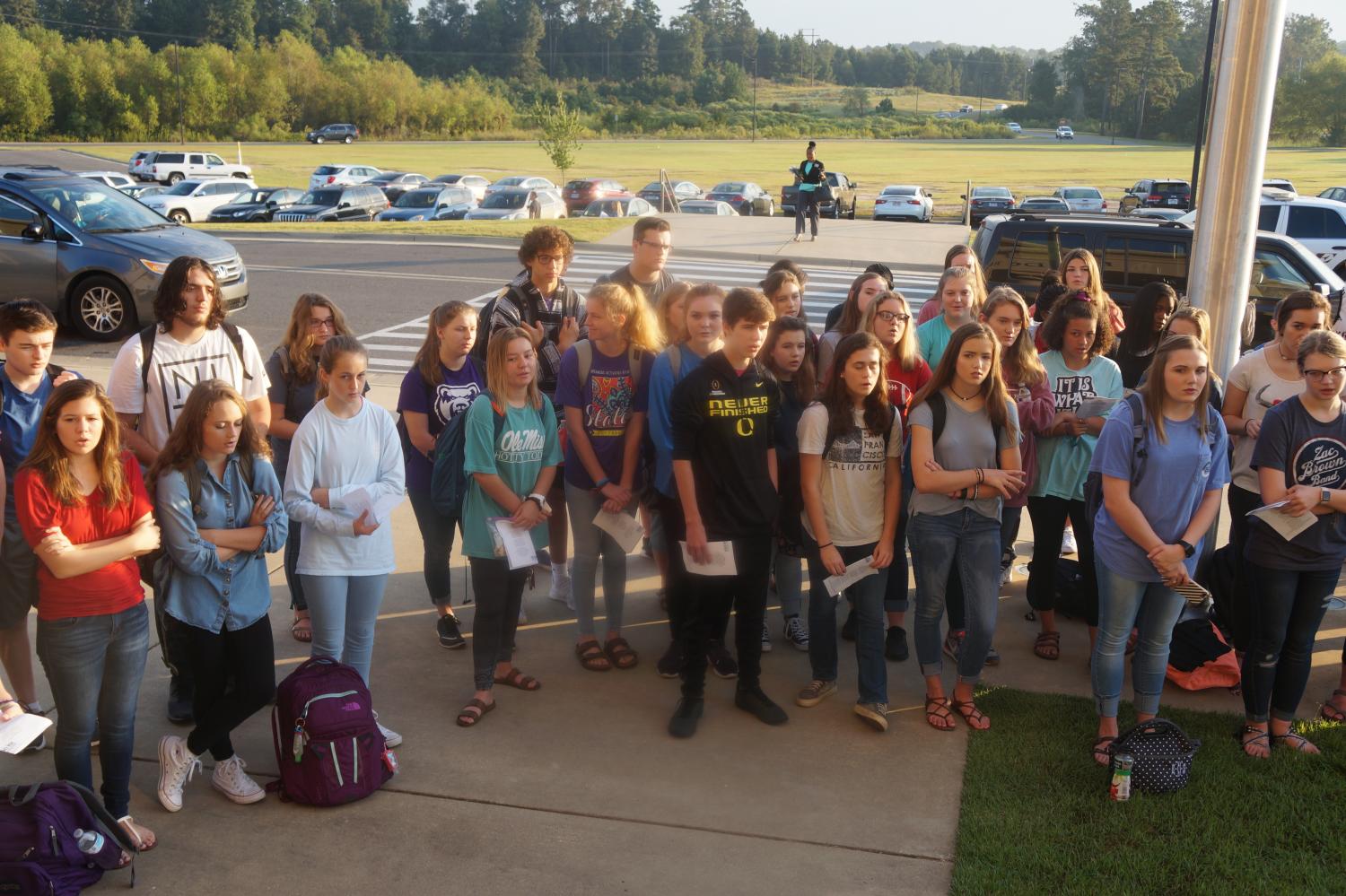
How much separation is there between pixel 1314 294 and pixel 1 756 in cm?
658

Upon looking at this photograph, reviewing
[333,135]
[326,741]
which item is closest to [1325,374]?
[326,741]

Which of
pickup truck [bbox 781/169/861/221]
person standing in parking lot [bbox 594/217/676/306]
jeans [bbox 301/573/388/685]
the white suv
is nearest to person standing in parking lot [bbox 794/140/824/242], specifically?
pickup truck [bbox 781/169/861/221]

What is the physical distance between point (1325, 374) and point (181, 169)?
5780cm

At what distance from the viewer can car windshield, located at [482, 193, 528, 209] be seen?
33.6 meters

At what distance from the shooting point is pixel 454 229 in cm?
2580

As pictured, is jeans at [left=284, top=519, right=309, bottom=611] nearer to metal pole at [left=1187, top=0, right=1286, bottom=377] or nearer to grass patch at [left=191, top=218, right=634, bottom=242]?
metal pole at [left=1187, top=0, right=1286, bottom=377]

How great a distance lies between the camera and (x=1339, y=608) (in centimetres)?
680

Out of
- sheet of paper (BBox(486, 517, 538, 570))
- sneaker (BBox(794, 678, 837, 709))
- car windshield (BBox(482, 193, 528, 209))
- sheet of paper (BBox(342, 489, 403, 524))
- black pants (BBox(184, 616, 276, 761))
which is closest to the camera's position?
black pants (BBox(184, 616, 276, 761))

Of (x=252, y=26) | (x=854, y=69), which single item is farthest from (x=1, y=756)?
(x=854, y=69)

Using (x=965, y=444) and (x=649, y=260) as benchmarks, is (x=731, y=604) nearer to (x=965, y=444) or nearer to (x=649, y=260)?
(x=965, y=444)

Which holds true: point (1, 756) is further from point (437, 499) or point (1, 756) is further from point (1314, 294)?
point (1314, 294)

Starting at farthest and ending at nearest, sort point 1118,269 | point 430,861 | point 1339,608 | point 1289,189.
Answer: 1. point 1289,189
2. point 1118,269
3. point 1339,608
4. point 430,861

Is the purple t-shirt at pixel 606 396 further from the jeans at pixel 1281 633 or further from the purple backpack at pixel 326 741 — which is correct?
the jeans at pixel 1281 633

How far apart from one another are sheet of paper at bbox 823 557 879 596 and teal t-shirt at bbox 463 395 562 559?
4.63 ft
